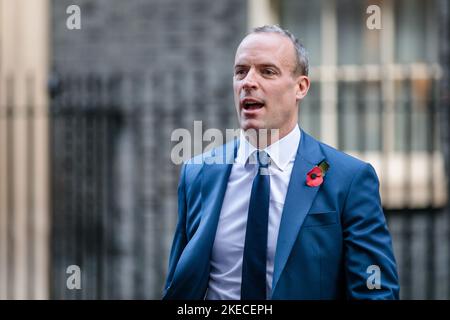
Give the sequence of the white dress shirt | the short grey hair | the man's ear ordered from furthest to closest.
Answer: the man's ear < the short grey hair < the white dress shirt

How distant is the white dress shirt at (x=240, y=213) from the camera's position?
9.94 ft

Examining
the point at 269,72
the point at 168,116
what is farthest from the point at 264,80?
the point at 168,116

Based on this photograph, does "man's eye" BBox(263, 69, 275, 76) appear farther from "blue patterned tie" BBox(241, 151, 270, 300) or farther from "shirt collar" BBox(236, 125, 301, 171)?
"blue patterned tie" BBox(241, 151, 270, 300)

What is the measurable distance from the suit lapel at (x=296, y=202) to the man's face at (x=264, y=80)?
6.7 inches

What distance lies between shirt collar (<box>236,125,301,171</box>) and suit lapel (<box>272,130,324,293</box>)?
0.04 meters

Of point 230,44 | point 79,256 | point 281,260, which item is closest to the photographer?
point 281,260

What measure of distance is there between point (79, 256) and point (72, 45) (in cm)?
232

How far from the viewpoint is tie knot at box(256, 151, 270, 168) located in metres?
3.16

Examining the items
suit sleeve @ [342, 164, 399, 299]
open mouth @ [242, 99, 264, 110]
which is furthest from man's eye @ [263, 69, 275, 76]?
suit sleeve @ [342, 164, 399, 299]

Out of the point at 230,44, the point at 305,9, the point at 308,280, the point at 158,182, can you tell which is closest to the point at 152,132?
the point at 158,182

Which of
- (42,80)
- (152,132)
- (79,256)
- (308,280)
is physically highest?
(42,80)

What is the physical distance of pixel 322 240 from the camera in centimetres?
296
